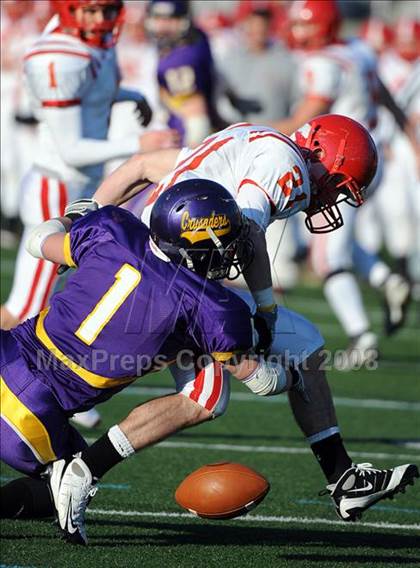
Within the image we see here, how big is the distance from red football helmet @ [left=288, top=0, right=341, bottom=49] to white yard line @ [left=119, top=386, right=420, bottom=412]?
2.46 m

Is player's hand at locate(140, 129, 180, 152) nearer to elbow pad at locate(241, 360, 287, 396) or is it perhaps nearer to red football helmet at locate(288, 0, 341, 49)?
elbow pad at locate(241, 360, 287, 396)

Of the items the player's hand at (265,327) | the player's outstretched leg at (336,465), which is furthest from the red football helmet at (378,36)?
the player's hand at (265,327)

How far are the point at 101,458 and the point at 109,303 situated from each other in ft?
1.61

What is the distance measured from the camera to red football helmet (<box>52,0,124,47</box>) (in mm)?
5969

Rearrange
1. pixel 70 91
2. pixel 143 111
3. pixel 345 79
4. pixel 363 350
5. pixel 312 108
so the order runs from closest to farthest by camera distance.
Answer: pixel 70 91 → pixel 143 111 → pixel 312 108 → pixel 363 350 → pixel 345 79

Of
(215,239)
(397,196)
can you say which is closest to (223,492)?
(215,239)

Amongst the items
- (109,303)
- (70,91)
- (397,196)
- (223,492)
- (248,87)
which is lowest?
(397,196)

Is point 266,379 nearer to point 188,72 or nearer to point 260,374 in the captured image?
point 260,374

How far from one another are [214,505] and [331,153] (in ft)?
3.98

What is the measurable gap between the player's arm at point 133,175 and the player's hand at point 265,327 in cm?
72

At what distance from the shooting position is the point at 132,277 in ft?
12.3

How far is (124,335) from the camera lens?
3775mm

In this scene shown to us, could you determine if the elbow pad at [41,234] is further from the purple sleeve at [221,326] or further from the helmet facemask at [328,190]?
the helmet facemask at [328,190]

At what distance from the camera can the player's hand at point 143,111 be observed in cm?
616
